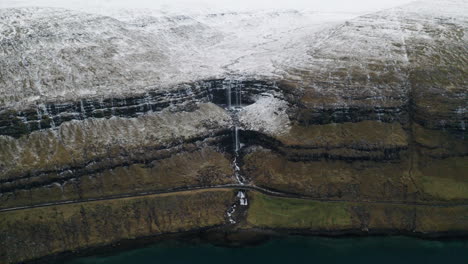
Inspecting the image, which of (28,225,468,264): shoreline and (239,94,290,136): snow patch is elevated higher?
(239,94,290,136): snow patch

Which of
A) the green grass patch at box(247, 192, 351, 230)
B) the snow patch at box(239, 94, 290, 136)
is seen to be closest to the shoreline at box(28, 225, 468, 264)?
the green grass patch at box(247, 192, 351, 230)

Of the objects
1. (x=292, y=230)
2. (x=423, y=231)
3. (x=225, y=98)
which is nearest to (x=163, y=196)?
(x=292, y=230)

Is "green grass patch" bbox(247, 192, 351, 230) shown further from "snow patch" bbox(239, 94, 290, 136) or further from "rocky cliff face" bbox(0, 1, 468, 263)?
A: "snow patch" bbox(239, 94, 290, 136)

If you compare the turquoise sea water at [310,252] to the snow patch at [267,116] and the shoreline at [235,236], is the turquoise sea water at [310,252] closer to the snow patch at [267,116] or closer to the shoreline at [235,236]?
the shoreline at [235,236]

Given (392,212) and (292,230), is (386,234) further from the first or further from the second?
(292,230)

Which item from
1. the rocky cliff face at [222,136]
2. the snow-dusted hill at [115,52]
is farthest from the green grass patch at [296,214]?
the snow-dusted hill at [115,52]

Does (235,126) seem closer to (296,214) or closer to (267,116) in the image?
(267,116)
